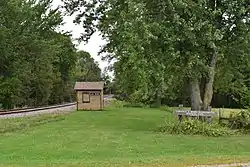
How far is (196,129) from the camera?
21750 mm

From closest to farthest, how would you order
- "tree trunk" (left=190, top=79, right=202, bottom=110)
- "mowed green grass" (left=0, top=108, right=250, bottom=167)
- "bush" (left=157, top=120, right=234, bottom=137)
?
1. "mowed green grass" (left=0, top=108, right=250, bottom=167)
2. "bush" (left=157, top=120, right=234, bottom=137)
3. "tree trunk" (left=190, top=79, right=202, bottom=110)

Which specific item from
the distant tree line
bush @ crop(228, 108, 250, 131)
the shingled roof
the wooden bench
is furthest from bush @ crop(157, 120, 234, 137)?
the distant tree line

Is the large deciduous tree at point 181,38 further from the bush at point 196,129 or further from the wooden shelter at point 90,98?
the wooden shelter at point 90,98

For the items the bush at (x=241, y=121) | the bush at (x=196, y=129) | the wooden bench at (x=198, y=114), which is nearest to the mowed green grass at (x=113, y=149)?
the bush at (x=196, y=129)

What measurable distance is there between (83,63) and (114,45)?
322 ft

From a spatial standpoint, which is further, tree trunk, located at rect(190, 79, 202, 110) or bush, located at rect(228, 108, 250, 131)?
tree trunk, located at rect(190, 79, 202, 110)

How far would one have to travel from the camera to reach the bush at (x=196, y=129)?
21.5 m

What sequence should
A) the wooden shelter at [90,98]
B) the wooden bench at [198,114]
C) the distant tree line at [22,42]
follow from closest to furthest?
the wooden bench at [198,114]
the wooden shelter at [90,98]
the distant tree line at [22,42]

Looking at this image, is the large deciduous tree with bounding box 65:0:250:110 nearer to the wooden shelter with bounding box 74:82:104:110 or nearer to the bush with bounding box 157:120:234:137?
the bush with bounding box 157:120:234:137

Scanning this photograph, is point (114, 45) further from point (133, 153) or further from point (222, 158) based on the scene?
point (222, 158)

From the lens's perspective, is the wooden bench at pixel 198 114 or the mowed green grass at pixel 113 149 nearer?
the mowed green grass at pixel 113 149

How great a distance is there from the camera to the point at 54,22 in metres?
57.2

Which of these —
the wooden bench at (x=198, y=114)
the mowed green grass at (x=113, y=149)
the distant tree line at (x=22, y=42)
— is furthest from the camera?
the distant tree line at (x=22, y=42)

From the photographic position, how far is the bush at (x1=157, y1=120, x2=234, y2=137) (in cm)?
2148
